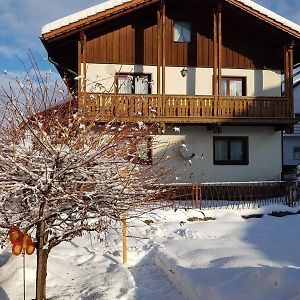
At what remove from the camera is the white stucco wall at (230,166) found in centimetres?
1711

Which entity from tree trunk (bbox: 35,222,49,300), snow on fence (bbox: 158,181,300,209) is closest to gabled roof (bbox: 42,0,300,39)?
snow on fence (bbox: 158,181,300,209)

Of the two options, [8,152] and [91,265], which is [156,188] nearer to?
[8,152]

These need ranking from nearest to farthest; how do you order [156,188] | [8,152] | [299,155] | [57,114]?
[8,152] → [57,114] → [156,188] → [299,155]

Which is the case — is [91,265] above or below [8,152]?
below

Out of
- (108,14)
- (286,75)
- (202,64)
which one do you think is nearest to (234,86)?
(202,64)

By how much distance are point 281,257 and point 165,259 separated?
2.00 meters

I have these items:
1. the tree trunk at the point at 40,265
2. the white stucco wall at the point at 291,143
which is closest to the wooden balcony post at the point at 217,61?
the tree trunk at the point at 40,265

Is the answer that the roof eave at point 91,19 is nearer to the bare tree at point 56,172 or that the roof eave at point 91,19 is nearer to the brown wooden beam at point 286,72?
the brown wooden beam at point 286,72

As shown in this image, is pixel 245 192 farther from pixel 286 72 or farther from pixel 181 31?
pixel 181 31

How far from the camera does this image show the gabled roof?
1552 centimetres

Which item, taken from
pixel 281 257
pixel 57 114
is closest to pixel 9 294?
pixel 57 114

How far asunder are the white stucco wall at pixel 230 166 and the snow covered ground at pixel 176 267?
604cm

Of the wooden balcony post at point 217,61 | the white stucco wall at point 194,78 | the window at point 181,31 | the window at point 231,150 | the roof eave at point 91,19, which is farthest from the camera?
the window at point 231,150

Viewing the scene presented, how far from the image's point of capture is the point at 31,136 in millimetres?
5598
